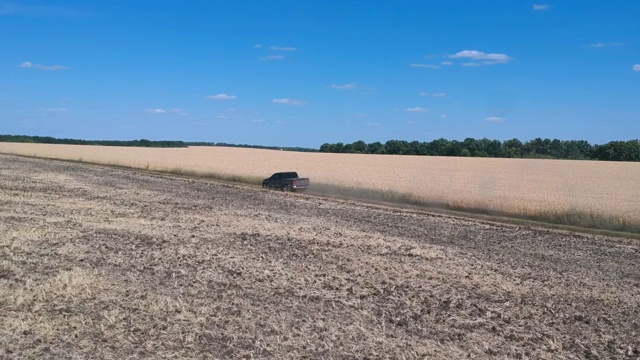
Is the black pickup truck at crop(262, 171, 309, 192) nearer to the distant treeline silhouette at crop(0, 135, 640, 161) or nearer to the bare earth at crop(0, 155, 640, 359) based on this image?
the bare earth at crop(0, 155, 640, 359)

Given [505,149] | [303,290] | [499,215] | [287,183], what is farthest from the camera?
[505,149]

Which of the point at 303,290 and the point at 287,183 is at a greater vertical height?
the point at 287,183

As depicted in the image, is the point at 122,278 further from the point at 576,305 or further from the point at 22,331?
the point at 576,305

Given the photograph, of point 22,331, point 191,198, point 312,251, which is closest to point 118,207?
point 191,198

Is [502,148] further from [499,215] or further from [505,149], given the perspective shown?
[499,215]

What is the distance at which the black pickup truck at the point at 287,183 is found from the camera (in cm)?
3244

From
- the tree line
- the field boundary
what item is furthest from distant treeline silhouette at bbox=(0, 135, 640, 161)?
the field boundary

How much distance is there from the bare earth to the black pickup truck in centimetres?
1343

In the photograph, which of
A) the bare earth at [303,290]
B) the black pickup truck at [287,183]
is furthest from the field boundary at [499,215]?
the bare earth at [303,290]

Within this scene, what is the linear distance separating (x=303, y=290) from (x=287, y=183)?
22526 millimetres

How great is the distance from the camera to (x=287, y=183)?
3244 cm

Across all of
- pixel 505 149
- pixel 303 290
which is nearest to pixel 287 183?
pixel 303 290

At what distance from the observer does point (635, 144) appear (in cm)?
9962

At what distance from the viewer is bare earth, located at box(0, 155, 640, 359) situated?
7.46m
